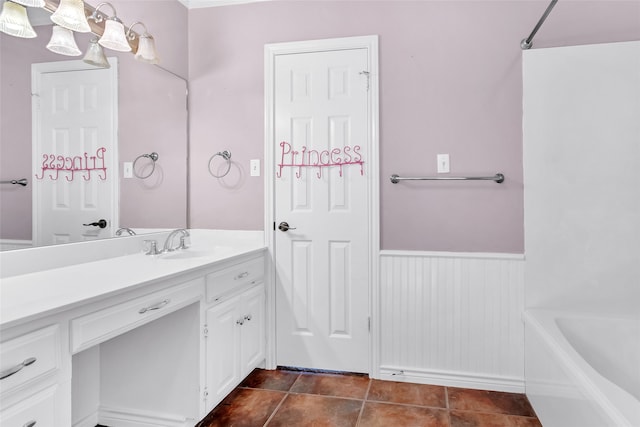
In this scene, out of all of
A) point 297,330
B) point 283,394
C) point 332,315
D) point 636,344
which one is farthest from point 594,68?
point 283,394

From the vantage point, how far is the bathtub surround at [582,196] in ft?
6.85

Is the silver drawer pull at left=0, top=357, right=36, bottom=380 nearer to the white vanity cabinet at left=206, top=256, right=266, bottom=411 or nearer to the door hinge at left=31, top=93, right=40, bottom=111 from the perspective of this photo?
the white vanity cabinet at left=206, top=256, right=266, bottom=411

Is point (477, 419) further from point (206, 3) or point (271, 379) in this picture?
point (206, 3)

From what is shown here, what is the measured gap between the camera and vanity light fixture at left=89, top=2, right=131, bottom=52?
1.93 metres

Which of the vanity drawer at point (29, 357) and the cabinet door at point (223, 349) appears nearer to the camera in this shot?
the vanity drawer at point (29, 357)

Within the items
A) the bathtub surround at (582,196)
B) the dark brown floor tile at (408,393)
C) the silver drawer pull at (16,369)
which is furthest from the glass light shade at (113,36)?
the dark brown floor tile at (408,393)

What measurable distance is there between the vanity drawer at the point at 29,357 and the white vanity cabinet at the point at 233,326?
799mm

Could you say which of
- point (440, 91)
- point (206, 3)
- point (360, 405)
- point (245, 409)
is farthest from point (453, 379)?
point (206, 3)

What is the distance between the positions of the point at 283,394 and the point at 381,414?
57 cm

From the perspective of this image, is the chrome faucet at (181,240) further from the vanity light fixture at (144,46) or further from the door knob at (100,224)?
the vanity light fixture at (144,46)

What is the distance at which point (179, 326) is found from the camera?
1.83m

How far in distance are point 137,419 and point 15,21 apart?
1.82m

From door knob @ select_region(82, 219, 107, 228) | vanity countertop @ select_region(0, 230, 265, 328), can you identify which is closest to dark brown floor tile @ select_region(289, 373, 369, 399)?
vanity countertop @ select_region(0, 230, 265, 328)

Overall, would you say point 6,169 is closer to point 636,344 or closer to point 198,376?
point 198,376
